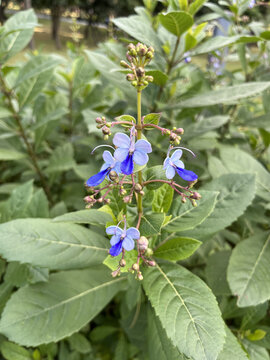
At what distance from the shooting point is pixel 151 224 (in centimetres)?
126

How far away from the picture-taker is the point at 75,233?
165 centimetres

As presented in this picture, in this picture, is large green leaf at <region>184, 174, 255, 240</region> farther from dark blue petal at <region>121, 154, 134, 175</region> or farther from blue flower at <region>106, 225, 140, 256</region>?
dark blue petal at <region>121, 154, 134, 175</region>

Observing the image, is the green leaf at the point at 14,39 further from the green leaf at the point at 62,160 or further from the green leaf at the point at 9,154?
the green leaf at the point at 62,160

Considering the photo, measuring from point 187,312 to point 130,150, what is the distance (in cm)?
68

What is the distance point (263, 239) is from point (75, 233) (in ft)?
3.84

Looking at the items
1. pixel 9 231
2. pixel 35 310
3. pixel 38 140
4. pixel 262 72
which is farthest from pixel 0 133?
pixel 262 72

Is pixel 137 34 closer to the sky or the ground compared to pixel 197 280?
closer to the sky

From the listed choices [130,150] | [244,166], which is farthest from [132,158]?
[244,166]

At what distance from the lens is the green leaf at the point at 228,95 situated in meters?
1.85

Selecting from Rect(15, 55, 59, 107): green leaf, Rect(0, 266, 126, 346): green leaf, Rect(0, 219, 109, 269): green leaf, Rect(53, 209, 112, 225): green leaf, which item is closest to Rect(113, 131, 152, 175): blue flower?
Rect(53, 209, 112, 225): green leaf

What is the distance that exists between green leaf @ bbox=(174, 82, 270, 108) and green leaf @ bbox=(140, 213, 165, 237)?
93 cm

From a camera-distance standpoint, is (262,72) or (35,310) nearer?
(35,310)

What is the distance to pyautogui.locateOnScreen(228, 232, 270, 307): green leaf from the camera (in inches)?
63.2

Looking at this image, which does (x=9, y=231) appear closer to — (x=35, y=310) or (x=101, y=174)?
(x=35, y=310)
